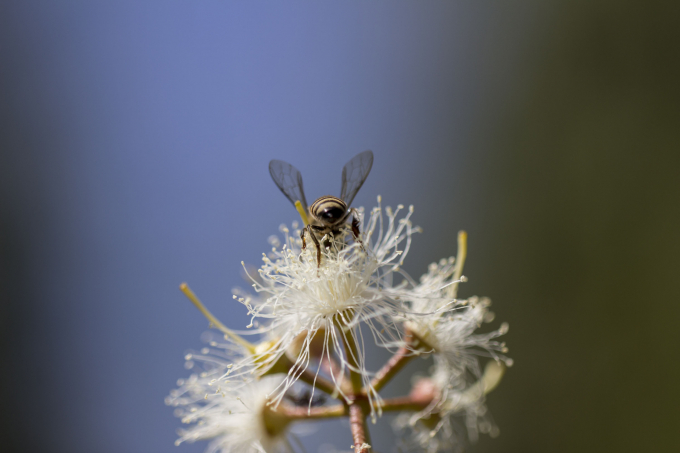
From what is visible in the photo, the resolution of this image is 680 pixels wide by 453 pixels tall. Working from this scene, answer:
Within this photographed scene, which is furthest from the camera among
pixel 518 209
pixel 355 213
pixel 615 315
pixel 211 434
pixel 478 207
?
pixel 478 207

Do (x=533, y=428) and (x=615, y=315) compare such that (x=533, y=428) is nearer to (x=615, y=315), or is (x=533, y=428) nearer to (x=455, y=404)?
(x=615, y=315)

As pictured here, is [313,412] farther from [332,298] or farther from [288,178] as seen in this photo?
[288,178]

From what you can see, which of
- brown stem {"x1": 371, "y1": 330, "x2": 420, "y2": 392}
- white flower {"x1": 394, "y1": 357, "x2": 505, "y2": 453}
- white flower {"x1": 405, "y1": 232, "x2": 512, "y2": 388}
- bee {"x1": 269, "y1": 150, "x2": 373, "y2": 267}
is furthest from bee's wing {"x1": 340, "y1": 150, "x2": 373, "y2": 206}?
white flower {"x1": 394, "y1": 357, "x2": 505, "y2": 453}

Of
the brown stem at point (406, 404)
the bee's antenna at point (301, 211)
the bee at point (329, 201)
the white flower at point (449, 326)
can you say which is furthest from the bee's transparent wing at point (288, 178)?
the brown stem at point (406, 404)

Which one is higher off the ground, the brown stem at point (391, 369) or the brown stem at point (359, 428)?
the brown stem at point (391, 369)

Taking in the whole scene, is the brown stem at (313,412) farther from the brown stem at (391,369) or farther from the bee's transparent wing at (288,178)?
the bee's transparent wing at (288,178)

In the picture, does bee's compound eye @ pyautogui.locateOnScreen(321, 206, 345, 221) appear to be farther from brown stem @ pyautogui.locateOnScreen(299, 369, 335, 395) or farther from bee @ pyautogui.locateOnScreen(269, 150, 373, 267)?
brown stem @ pyautogui.locateOnScreen(299, 369, 335, 395)

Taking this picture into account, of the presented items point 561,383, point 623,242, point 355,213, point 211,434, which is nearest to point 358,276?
point 355,213
